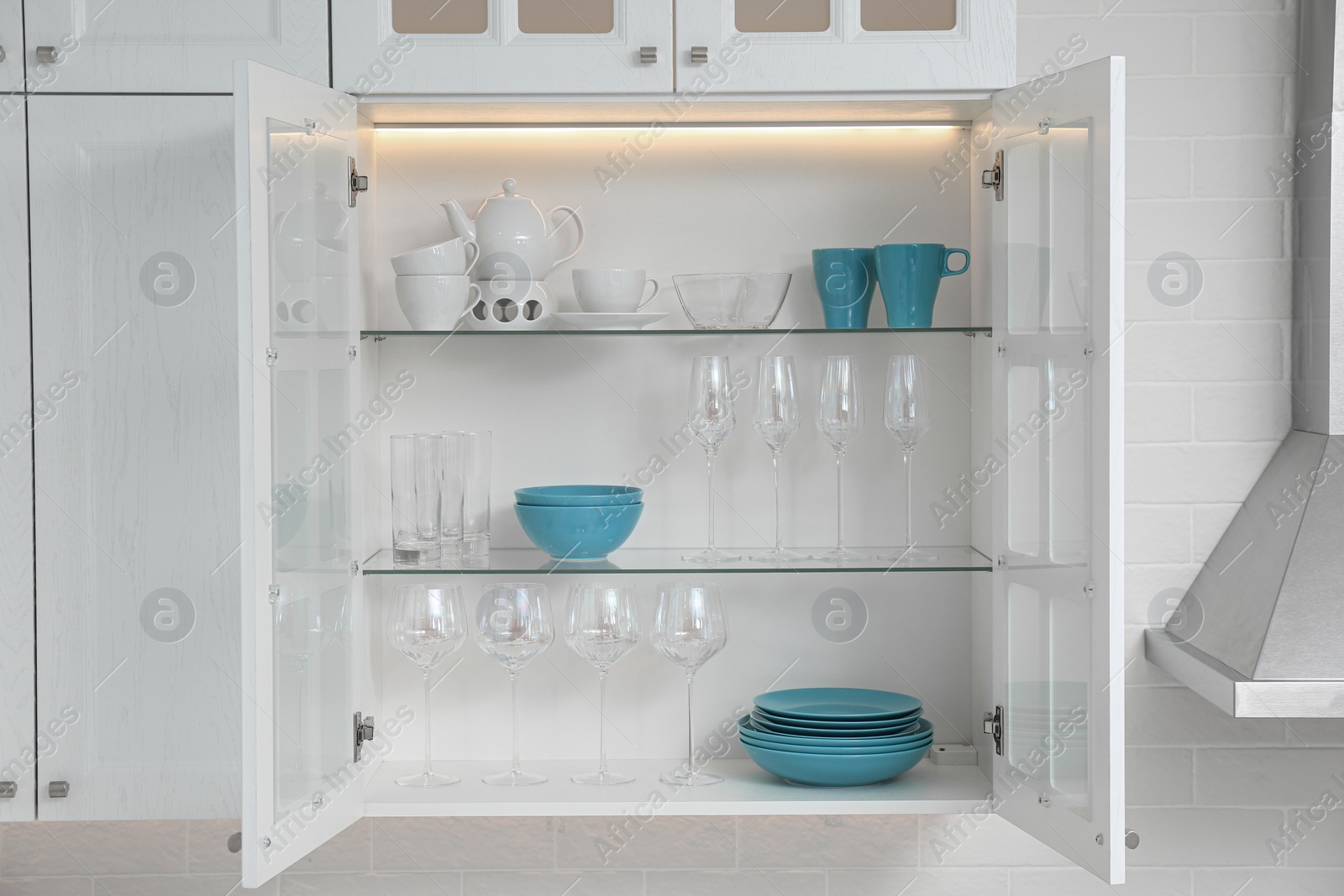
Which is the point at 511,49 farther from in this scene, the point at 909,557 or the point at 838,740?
the point at 838,740

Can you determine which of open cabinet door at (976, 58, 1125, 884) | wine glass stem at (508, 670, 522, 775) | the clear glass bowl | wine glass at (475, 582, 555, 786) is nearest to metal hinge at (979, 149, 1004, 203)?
open cabinet door at (976, 58, 1125, 884)

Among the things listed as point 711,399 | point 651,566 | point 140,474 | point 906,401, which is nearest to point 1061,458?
point 906,401

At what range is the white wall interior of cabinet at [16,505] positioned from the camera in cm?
138

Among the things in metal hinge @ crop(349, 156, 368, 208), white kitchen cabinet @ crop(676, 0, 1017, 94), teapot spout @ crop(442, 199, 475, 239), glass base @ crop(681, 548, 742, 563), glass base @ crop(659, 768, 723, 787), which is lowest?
glass base @ crop(659, 768, 723, 787)

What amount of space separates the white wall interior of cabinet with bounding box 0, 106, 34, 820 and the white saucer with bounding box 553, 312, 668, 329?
2.19 feet

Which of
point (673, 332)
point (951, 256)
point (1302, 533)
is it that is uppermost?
point (951, 256)

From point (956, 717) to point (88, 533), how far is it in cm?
124

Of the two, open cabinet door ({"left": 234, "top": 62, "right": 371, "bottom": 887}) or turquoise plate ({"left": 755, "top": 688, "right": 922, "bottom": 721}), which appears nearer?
open cabinet door ({"left": 234, "top": 62, "right": 371, "bottom": 887})

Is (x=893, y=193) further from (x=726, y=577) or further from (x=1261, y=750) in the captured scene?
(x=1261, y=750)

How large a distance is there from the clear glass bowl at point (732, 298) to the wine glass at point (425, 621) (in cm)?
50

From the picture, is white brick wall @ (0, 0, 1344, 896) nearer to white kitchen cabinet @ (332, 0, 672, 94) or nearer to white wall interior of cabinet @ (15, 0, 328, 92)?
white kitchen cabinet @ (332, 0, 672, 94)

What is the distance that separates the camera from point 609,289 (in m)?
1.48

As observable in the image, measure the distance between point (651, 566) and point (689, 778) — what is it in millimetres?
301

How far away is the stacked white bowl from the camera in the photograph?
4.76 ft
